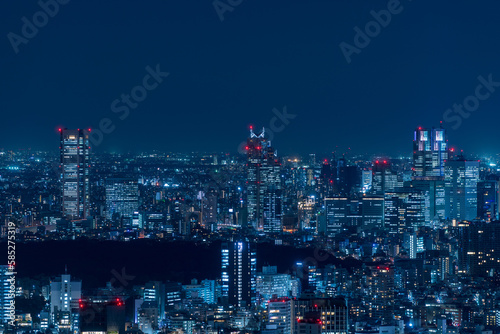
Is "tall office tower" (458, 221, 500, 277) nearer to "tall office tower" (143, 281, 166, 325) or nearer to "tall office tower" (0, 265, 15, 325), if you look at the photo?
"tall office tower" (143, 281, 166, 325)

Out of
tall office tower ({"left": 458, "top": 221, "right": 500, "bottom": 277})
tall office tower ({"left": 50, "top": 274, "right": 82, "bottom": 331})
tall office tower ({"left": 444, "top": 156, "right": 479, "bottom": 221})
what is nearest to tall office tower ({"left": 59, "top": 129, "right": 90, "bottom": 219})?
tall office tower ({"left": 444, "top": 156, "right": 479, "bottom": 221})

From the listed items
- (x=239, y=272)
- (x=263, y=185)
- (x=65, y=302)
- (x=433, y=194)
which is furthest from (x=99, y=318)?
(x=433, y=194)

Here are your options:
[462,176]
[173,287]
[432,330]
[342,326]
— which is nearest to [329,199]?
[462,176]

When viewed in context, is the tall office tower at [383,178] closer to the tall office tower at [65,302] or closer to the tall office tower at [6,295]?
the tall office tower at [65,302]

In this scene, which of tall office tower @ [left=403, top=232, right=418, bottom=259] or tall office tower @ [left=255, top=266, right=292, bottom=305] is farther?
tall office tower @ [left=403, top=232, right=418, bottom=259]

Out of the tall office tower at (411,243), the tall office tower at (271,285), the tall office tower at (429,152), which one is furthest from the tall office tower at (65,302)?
the tall office tower at (429,152)
